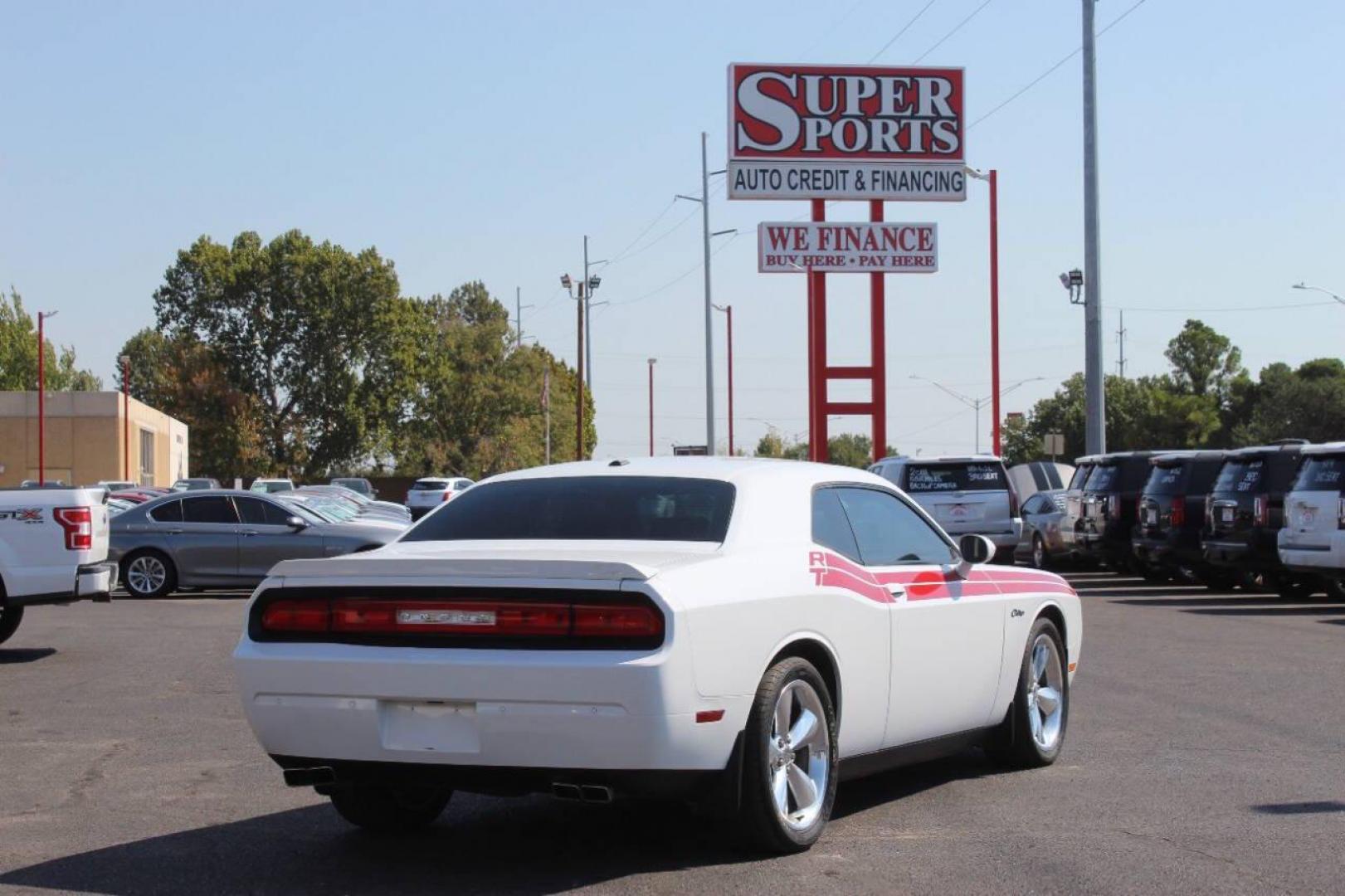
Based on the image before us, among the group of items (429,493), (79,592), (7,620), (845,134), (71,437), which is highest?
(845,134)

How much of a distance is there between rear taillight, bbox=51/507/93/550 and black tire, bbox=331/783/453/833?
858cm

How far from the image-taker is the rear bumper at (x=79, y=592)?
49.3 feet

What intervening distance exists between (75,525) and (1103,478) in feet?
54.6

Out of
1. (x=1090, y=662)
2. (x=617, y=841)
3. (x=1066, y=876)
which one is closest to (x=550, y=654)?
(x=617, y=841)

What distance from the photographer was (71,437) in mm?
77312

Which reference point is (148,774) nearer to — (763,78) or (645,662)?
(645,662)

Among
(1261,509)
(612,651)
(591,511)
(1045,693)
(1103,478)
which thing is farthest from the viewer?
(1103,478)

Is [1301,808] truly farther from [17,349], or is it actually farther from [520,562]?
[17,349]

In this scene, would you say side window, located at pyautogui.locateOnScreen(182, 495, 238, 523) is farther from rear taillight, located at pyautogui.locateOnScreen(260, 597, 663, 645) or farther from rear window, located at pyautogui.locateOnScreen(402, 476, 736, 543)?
rear taillight, located at pyautogui.locateOnScreen(260, 597, 663, 645)

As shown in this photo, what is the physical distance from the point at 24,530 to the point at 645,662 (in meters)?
10.5

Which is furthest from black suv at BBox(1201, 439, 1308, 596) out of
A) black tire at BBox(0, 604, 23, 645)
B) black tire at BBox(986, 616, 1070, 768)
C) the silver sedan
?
black tire at BBox(0, 604, 23, 645)

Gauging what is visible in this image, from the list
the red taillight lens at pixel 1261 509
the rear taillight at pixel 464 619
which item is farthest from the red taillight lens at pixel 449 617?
the red taillight lens at pixel 1261 509

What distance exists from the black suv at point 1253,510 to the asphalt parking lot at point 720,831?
31.3 ft

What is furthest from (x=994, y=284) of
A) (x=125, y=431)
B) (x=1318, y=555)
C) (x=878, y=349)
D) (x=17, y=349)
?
(x=17, y=349)
